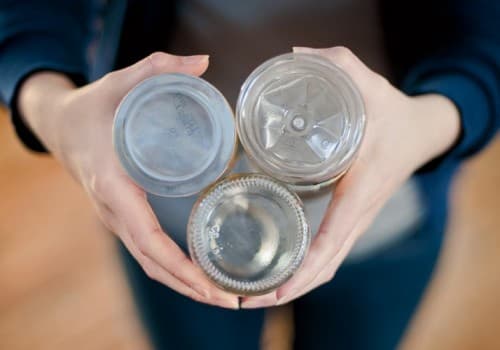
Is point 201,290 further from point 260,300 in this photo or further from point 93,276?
point 93,276

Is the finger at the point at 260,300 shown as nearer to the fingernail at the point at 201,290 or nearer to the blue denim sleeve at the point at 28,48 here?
the fingernail at the point at 201,290

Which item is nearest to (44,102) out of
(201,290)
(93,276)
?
(201,290)

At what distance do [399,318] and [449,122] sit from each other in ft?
0.61

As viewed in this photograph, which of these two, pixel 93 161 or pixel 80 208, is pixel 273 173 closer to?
pixel 93 161

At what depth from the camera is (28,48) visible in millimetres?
408

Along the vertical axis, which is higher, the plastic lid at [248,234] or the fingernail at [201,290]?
the plastic lid at [248,234]

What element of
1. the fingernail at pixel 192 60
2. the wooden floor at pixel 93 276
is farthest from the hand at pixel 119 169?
the wooden floor at pixel 93 276

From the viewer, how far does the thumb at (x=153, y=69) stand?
29 centimetres

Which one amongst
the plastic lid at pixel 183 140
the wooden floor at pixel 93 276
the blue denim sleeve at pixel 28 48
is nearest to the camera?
the plastic lid at pixel 183 140

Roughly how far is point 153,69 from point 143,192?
0.20ft

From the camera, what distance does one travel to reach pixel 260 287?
0.92 ft

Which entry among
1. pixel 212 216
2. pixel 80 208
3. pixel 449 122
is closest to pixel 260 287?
pixel 212 216

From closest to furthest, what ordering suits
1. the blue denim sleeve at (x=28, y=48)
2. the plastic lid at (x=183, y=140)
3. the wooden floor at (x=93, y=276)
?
the plastic lid at (x=183, y=140), the blue denim sleeve at (x=28, y=48), the wooden floor at (x=93, y=276)

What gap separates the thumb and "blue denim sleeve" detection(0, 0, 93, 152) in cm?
12
